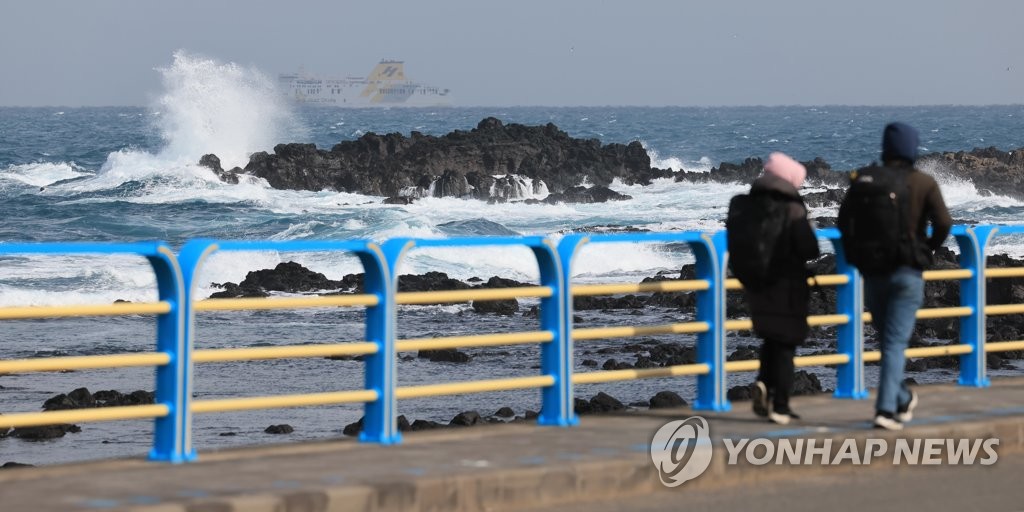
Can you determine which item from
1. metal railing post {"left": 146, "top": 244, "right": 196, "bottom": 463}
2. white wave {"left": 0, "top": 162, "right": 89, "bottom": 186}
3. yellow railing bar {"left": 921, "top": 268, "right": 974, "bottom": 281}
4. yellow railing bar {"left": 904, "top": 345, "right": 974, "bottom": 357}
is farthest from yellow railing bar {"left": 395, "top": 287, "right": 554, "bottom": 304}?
white wave {"left": 0, "top": 162, "right": 89, "bottom": 186}

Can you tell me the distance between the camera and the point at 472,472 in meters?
6.70

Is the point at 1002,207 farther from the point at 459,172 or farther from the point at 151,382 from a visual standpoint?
the point at 151,382

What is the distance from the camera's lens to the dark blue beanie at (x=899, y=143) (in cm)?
764

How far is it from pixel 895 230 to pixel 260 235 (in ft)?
135

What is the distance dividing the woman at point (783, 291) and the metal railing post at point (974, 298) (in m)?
1.71

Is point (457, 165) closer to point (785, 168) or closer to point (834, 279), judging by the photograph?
point (834, 279)

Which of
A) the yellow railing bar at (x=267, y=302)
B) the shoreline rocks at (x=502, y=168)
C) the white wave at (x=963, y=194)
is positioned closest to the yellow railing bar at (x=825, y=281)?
the yellow railing bar at (x=267, y=302)

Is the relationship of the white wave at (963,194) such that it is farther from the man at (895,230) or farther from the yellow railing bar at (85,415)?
the yellow railing bar at (85,415)

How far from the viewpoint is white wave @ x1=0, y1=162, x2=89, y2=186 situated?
67.6 metres

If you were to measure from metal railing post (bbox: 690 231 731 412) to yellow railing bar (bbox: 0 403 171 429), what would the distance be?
9.26 feet

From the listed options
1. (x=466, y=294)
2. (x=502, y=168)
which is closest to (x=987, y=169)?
(x=502, y=168)

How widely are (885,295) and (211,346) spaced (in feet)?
49.7

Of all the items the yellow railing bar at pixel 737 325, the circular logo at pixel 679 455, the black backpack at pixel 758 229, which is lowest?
the circular logo at pixel 679 455

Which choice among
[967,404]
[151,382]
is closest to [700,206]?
[151,382]
